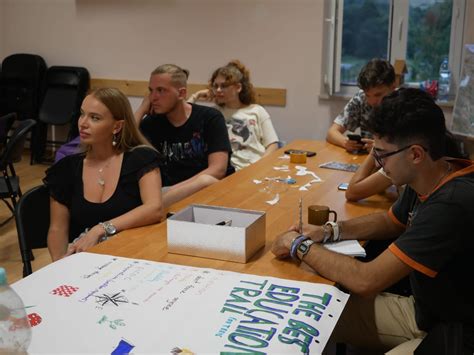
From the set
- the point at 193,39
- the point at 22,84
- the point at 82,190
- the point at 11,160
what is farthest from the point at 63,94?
the point at 82,190

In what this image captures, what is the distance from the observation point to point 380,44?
17.1 feet

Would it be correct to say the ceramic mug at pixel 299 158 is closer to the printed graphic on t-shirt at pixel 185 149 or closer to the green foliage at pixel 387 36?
the printed graphic on t-shirt at pixel 185 149

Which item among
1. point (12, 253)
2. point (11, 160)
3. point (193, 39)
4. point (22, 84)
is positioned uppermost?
point (193, 39)

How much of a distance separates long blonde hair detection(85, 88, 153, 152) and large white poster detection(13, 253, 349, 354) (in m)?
0.73

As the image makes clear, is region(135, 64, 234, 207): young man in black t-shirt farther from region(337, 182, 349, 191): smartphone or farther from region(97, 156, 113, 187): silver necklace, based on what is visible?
region(97, 156, 113, 187): silver necklace

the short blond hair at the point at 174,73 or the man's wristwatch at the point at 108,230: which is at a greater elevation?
the short blond hair at the point at 174,73

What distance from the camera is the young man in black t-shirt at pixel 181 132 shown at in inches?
130

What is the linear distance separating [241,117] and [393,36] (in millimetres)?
1853

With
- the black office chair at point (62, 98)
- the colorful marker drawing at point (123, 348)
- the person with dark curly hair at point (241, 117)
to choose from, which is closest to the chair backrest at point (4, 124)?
the black office chair at point (62, 98)

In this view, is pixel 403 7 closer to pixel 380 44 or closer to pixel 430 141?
pixel 380 44

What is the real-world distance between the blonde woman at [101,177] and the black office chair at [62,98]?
3.90m

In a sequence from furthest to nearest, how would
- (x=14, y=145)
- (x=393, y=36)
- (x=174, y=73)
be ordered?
1. (x=393, y=36)
2. (x=14, y=145)
3. (x=174, y=73)

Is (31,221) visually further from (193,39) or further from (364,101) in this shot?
(193,39)

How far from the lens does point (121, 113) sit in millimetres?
2408
